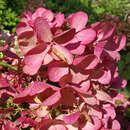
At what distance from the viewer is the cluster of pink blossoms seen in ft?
1.88

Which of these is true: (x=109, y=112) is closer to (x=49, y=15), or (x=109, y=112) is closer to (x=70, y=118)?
(x=70, y=118)

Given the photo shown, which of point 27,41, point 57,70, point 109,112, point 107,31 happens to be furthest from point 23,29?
point 109,112

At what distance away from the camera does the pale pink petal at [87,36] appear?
0.62 metres

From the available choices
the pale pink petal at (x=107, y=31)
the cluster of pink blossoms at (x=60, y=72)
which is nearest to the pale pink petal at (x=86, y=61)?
the cluster of pink blossoms at (x=60, y=72)

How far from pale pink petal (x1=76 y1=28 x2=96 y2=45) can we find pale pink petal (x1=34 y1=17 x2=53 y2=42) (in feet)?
0.30

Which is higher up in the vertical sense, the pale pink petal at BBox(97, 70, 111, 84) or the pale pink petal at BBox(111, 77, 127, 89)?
the pale pink petal at BBox(97, 70, 111, 84)

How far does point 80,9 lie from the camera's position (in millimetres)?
4367

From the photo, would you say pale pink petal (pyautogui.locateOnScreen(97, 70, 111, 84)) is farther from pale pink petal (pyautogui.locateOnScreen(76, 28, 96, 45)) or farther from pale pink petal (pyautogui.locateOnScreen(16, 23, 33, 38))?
pale pink petal (pyautogui.locateOnScreen(16, 23, 33, 38))

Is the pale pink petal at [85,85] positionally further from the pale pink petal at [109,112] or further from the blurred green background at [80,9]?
the blurred green background at [80,9]

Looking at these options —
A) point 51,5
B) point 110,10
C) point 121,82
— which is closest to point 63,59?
point 121,82

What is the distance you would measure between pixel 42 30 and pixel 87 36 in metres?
0.13

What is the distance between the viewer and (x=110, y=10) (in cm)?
453

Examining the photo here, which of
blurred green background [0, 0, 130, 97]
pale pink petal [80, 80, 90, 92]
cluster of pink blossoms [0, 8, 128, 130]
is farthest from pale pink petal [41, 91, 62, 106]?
blurred green background [0, 0, 130, 97]

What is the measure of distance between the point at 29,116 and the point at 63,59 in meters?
0.20
